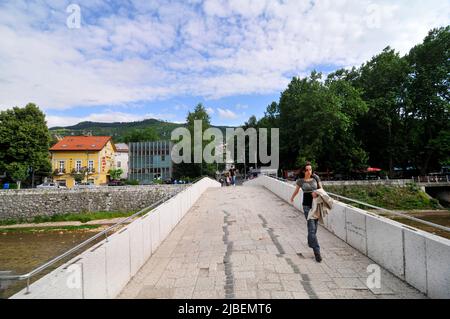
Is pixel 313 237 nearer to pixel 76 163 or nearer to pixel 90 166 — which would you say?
pixel 90 166

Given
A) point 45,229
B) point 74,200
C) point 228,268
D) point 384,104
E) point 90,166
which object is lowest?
point 45,229

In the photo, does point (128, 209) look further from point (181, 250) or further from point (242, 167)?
point (242, 167)

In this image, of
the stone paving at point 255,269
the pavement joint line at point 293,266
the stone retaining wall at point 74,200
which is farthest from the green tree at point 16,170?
the pavement joint line at point 293,266

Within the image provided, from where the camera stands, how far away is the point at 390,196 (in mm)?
Answer: 35438

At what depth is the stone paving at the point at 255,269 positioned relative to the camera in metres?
4.24

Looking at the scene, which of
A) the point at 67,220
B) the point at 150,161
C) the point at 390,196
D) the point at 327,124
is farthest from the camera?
the point at 150,161

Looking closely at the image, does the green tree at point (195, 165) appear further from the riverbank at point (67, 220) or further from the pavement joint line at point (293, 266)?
the pavement joint line at point (293, 266)

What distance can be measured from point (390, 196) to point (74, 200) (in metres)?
39.1

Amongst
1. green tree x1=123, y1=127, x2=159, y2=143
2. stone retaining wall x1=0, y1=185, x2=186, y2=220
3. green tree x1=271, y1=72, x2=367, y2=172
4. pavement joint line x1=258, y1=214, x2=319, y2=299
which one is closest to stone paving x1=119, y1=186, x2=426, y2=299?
pavement joint line x1=258, y1=214, x2=319, y2=299

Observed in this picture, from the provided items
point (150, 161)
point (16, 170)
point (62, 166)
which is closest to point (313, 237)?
point (16, 170)

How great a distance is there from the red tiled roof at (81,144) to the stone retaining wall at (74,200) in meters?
16.4

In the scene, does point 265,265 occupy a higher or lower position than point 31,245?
higher

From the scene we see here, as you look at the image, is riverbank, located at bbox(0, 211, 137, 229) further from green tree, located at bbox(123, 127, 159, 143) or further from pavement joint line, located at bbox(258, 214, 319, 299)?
green tree, located at bbox(123, 127, 159, 143)

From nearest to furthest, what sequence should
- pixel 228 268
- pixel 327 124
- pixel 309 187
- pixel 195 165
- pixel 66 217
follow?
1. pixel 228 268
2. pixel 309 187
3. pixel 66 217
4. pixel 327 124
5. pixel 195 165
